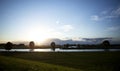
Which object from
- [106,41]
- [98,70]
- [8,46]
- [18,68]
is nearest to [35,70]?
[18,68]

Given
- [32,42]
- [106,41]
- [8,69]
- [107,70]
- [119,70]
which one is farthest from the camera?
[32,42]

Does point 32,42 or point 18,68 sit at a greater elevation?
point 32,42

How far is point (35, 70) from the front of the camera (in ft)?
58.7

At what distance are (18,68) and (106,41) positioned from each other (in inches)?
5772

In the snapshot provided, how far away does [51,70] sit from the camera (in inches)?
771

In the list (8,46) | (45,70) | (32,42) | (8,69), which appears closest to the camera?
(8,69)

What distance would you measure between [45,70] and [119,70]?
13.4m

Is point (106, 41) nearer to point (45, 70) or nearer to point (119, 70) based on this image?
point (119, 70)

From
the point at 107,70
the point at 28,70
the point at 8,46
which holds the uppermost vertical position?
the point at 8,46

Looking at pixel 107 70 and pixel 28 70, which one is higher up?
pixel 28 70

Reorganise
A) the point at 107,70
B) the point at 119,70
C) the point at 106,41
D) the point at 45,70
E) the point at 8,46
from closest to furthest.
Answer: the point at 45,70, the point at 119,70, the point at 107,70, the point at 8,46, the point at 106,41

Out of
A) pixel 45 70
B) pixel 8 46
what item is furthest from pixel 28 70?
pixel 8 46

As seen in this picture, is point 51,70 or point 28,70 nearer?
point 28,70

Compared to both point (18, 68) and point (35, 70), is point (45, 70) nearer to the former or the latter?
point (35, 70)
